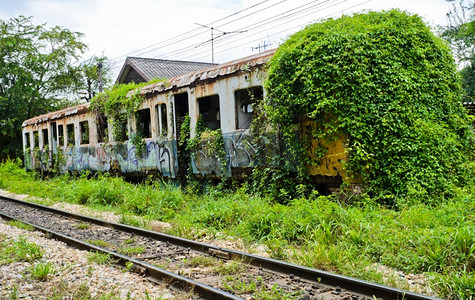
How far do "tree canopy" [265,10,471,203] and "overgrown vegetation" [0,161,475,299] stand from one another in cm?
62

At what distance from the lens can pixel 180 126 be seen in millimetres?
11961

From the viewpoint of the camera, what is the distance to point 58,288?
4418mm

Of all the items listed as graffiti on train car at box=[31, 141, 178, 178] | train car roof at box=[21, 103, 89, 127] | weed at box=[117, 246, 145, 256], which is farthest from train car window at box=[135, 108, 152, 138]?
weed at box=[117, 246, 145, 256]

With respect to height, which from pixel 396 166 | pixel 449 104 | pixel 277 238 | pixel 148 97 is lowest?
pixel 277 238

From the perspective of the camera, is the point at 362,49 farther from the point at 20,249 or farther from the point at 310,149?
the point at 20,249

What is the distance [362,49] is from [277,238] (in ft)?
12.8

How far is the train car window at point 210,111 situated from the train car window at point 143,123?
8.01ft

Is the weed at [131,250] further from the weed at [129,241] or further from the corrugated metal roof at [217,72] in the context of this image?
the corrugated metal roof at [217,72]

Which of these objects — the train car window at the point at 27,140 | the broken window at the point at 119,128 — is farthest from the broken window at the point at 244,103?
the train car window at the point at 27,140

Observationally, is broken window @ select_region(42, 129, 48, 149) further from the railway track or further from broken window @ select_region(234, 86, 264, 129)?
the railway track

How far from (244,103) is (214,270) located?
6267 mm

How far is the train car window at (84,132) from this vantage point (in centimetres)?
1708

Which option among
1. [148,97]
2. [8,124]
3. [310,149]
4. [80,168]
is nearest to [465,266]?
[310,149]

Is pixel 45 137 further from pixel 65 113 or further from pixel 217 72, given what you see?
pixel 217 72
